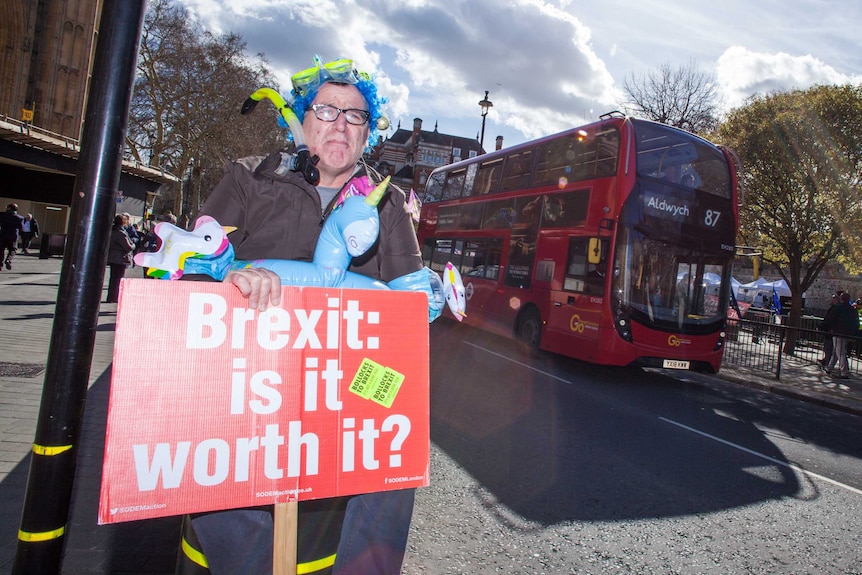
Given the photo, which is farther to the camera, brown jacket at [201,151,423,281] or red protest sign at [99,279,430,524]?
brown jacket at [201,151,423,281]

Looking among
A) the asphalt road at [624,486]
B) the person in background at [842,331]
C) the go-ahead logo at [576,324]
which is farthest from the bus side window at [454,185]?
the person in background at [842,331]

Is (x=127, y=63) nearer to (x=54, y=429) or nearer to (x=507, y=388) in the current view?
(x=54, y=429)

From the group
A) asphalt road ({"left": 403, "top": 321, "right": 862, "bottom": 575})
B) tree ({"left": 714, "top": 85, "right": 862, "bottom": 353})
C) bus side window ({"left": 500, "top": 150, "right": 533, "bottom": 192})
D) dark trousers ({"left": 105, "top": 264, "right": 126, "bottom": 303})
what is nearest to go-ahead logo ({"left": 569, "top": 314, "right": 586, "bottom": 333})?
asphalt road ({"left": 403, "top": 321, "right": 862, "bottom": 575})

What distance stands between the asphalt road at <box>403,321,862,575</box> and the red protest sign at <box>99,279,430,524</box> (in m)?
1.54

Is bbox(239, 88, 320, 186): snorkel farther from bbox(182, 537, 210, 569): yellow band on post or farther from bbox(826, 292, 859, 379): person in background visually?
bbox(826, 292, 859, 379): person in background

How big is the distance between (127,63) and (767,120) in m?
17.4

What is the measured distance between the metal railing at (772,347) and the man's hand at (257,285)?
11906 millimetres

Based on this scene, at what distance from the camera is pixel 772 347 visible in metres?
11.8

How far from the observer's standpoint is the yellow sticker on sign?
1686mm

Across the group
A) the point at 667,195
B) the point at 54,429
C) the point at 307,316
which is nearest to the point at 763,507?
the point at 307,316

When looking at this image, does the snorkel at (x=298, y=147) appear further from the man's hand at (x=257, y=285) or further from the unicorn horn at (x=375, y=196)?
the man's hand at (x=257, y=285)

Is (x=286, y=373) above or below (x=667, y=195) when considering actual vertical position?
below

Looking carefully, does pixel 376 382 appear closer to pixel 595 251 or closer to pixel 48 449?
pixel 48 449

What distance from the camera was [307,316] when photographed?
5.40 feet
